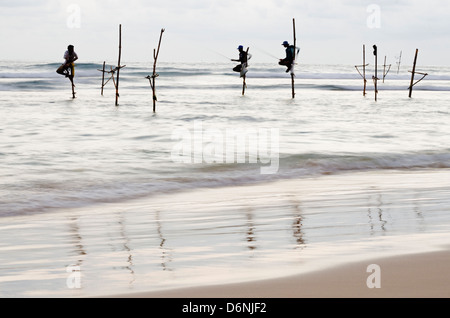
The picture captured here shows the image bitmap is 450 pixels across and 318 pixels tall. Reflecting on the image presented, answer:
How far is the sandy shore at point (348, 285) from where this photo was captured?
3.14 metres

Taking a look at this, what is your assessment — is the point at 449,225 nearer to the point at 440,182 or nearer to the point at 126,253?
the point at 126,253

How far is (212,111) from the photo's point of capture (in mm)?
20047

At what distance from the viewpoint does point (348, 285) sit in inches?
130

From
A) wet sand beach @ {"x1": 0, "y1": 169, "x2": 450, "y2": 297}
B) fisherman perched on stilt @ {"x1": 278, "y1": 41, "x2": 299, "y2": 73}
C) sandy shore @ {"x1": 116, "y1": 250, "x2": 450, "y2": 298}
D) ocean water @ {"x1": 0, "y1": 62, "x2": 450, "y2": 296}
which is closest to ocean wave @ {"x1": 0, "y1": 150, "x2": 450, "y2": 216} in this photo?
ocean water @ {"x1": 0, "y1": 62, "x2": 450, "y2": 296}

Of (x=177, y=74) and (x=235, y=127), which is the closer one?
(x=235, y=127)

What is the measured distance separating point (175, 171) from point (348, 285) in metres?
5.60

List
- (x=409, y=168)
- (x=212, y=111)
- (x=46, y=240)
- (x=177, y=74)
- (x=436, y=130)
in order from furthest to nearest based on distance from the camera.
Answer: (x=177, y=74), (x=212, y=111), (x=436, y=130), (x=409, y=168), (x=46, y=240)

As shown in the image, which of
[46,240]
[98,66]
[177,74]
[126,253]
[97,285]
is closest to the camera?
[97,285]

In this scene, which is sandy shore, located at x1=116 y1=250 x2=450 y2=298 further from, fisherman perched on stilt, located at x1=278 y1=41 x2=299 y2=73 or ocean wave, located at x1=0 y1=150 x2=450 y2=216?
fisherman perched on stilt, located at x1=278 y1=41 x2=299 y2=73

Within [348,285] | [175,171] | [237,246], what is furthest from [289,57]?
[348,285]

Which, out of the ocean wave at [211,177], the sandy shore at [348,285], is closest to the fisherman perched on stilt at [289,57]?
the ocean wave at [211,177]

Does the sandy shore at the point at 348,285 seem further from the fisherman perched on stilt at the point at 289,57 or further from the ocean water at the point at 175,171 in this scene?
the fisherman perched on stilt at the point at 289,57
